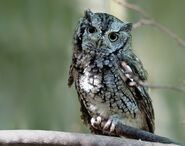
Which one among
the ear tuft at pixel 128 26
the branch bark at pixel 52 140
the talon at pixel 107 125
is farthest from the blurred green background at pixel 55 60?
the branch bark at pixel 52 140

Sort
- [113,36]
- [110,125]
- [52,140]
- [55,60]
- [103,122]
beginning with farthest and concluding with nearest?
[55,60], [113,36], [103,122], [110,125], [52,140]

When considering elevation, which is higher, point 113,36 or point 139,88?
point 113,36

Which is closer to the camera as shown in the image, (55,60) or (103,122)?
(103,122)

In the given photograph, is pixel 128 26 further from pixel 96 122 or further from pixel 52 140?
pixel 52 140

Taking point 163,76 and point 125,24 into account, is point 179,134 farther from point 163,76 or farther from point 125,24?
point 125,24

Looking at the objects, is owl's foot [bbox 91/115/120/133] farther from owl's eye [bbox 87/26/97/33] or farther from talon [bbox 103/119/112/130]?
owl's eye [bbox 87/26/97/33]

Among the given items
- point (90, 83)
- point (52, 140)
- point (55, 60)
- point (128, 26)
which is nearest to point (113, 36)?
point (128, 26)

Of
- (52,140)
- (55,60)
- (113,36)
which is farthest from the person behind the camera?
(55,60)

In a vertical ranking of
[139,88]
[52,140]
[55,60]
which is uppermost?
[52,140]
